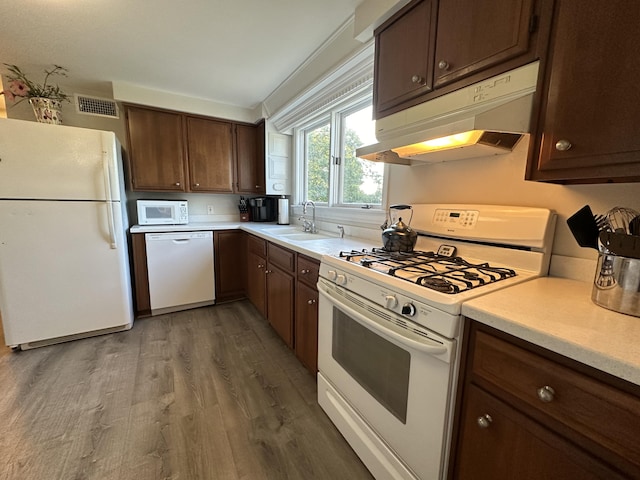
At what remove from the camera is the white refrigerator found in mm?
1985

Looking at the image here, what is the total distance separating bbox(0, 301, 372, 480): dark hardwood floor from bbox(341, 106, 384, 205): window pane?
1394 mm

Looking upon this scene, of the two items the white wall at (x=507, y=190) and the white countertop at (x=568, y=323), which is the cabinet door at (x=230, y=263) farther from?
the white countertop at (x=568, y=323)

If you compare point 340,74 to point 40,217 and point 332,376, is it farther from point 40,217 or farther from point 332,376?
point 40,217

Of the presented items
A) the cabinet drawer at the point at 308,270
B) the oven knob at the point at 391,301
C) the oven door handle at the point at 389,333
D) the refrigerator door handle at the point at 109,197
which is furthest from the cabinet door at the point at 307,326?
the refrigerator door handle at the point at 109,197

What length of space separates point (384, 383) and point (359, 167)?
1.66 meters

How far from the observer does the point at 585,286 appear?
0.96 metres

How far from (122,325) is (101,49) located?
2251 mm

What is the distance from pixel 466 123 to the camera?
3.04ft

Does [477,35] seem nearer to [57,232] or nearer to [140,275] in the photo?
[57,232]

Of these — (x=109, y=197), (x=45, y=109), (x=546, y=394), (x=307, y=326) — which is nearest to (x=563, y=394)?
(x=546, y=394)

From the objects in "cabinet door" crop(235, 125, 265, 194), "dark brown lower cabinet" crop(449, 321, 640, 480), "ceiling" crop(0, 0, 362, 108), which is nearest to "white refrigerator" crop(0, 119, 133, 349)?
"ceiling" crop(0, 0, 362, 108)

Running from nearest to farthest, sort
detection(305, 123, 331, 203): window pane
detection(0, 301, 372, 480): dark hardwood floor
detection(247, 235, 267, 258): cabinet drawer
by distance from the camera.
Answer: detection(0, 301, 372, 480): dark hardwood floor, detection(247, 235, 267, 258): cabinet drawer, detection(305, 123, 331, 203): window pane

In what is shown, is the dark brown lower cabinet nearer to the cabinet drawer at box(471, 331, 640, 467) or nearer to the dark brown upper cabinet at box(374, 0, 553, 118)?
the cabinet drawer at box(471, 331, 640, 467)

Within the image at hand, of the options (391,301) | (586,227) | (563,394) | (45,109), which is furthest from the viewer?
(45,109)
